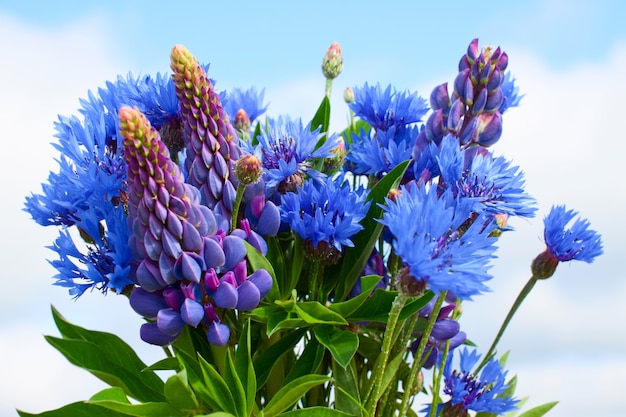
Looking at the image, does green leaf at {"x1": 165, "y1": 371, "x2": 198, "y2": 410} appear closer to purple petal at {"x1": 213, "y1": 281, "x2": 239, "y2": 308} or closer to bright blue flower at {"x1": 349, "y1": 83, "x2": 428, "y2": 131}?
purple petal at {"x1": 213, "y1": 281, "x2": 239, "y2": 308}

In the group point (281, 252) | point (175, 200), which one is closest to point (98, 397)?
point (175, 200)

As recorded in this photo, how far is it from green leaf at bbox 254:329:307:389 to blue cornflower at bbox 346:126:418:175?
0.32m

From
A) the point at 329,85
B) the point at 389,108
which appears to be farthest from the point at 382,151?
the point at 329,85

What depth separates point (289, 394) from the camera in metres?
1.18

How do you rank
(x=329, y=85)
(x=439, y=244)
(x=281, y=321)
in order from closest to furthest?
(x=439, y=244), (x=281, y=321), (x=329, y=85)

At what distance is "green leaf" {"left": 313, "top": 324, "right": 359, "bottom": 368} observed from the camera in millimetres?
1202

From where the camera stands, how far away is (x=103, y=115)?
4.45 ft

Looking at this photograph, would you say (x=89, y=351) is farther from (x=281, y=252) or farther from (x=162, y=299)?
(x=281, y=252)

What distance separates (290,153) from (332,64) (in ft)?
1.31

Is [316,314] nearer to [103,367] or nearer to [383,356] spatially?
[383,356]

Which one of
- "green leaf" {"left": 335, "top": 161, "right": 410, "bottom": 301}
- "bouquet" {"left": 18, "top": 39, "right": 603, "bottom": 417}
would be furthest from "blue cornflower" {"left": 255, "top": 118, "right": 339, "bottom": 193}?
"green leaf" {"left": 335, "top": 161, "right": 410, "bottom": 301}

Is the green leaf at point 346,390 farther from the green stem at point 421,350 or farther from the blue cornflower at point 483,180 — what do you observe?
the blue cornflower at point 483,180

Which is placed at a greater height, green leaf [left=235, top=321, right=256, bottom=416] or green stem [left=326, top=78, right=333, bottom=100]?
green stem [left=326, top=78, right=333, bottom=100]

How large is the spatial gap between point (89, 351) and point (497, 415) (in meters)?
0.74
